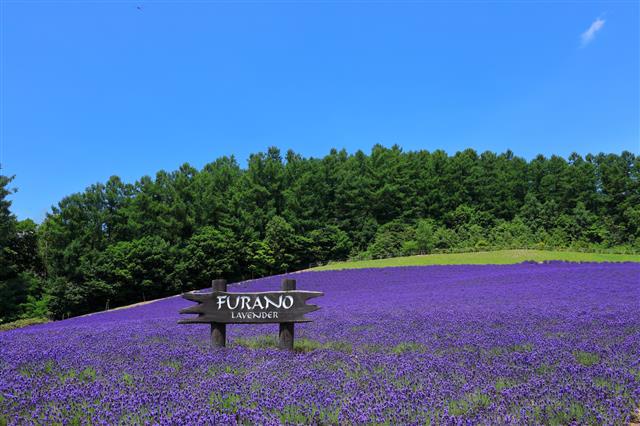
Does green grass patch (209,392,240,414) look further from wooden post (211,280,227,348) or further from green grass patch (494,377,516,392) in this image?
wooden post (211,280,227,348)

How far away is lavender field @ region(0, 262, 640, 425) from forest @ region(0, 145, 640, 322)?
123ft

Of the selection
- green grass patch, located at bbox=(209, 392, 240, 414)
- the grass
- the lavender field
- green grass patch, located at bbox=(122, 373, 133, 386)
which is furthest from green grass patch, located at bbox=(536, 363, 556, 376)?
the grass

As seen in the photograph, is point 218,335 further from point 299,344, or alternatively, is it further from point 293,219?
point 293,219

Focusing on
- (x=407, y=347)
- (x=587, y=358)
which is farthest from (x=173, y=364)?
(x=587, y=358)

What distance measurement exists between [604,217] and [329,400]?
6743cm

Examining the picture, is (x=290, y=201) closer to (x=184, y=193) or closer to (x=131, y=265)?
(x=184, y=193)

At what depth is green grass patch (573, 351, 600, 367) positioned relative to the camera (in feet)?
17.9

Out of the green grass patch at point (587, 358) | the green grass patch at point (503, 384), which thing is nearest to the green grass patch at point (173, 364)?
the green grass patch at point (503, 384)

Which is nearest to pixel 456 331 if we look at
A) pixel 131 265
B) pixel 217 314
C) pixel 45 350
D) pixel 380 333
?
pixel 380 333

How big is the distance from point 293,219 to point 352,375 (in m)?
48.6

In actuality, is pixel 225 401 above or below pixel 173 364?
above

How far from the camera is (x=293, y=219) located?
53.5 metres

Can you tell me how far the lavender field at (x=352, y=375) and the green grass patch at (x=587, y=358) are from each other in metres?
0.02

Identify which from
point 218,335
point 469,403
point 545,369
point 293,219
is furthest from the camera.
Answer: point 293,219
